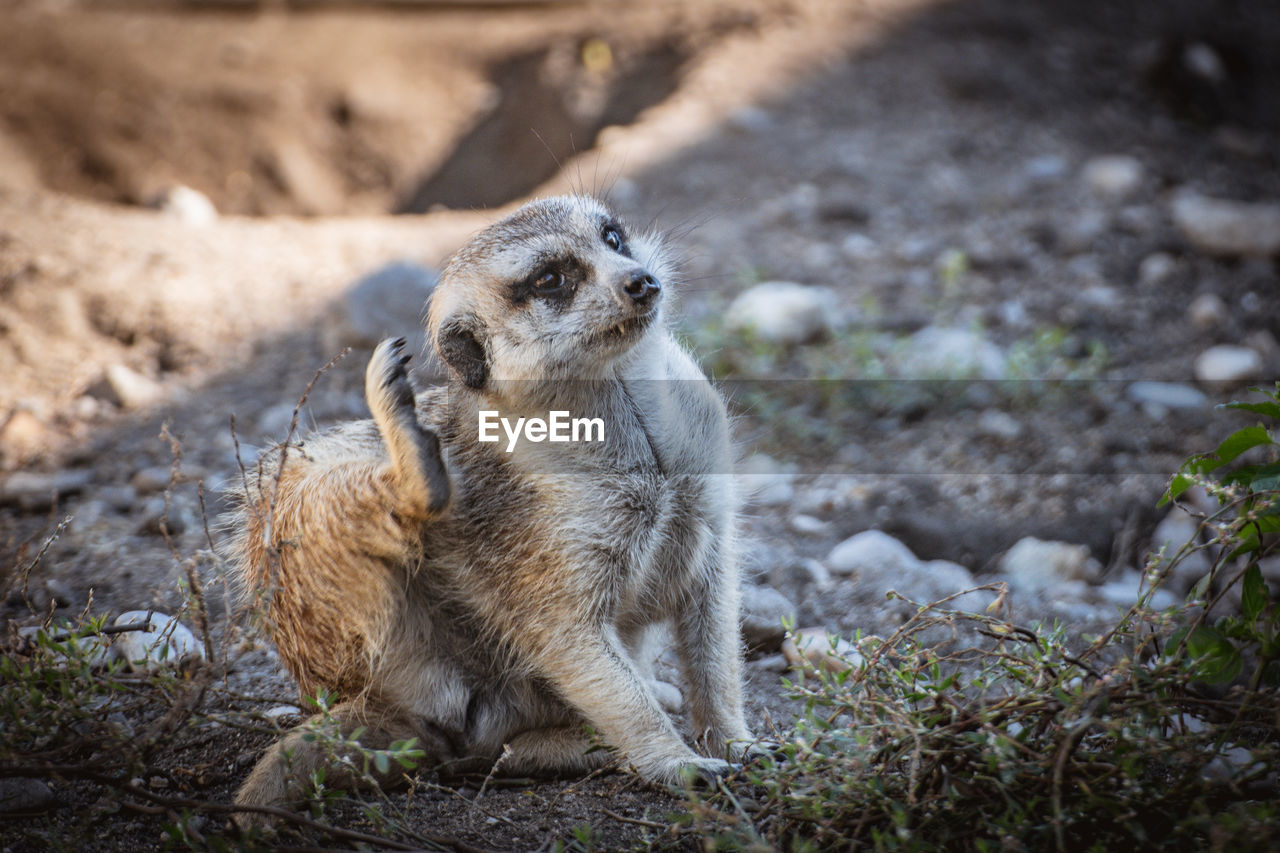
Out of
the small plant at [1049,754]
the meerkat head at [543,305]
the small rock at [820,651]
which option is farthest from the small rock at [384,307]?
the small plant at [1049,754]

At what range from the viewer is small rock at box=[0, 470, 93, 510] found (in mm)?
4098

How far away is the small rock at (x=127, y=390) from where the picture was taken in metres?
4.75

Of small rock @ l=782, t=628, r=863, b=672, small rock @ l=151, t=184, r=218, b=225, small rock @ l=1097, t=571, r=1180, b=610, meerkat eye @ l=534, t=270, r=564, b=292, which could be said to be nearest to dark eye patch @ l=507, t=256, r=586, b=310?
meerkat eye @ l=534, t=270, r=564, b=292

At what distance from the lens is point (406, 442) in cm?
248

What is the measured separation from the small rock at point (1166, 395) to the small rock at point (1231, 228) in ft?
4.39

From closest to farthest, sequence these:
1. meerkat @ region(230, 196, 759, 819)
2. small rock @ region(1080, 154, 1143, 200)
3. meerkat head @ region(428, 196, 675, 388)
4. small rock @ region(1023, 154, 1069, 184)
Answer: meerkat @ region(230, 196, 759, 819)
meerkat head @ region(428, 196, 675, 388)
small rock @ region(1080, 154, 1143, 200)
small rock @ region(1023, 154, 1069, 184)

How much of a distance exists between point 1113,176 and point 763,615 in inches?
170

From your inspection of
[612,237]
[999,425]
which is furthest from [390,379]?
[999,425]

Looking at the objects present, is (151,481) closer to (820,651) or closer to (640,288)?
(640,288)

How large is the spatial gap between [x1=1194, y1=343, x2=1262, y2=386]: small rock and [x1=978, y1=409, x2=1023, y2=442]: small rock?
0.98 m

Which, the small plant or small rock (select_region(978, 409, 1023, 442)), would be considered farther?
small rock (select_region(978, 409, 1023, 442))

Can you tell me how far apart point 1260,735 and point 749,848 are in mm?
1397

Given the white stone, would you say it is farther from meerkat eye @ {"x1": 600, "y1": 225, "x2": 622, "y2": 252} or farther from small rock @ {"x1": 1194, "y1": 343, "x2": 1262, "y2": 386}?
meerkat eye @ {"x1": 600, "y1": 225, "x2": 622, "y2": 252}

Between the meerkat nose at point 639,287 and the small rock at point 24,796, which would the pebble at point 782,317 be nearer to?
the meerkat nose at point 639,287
